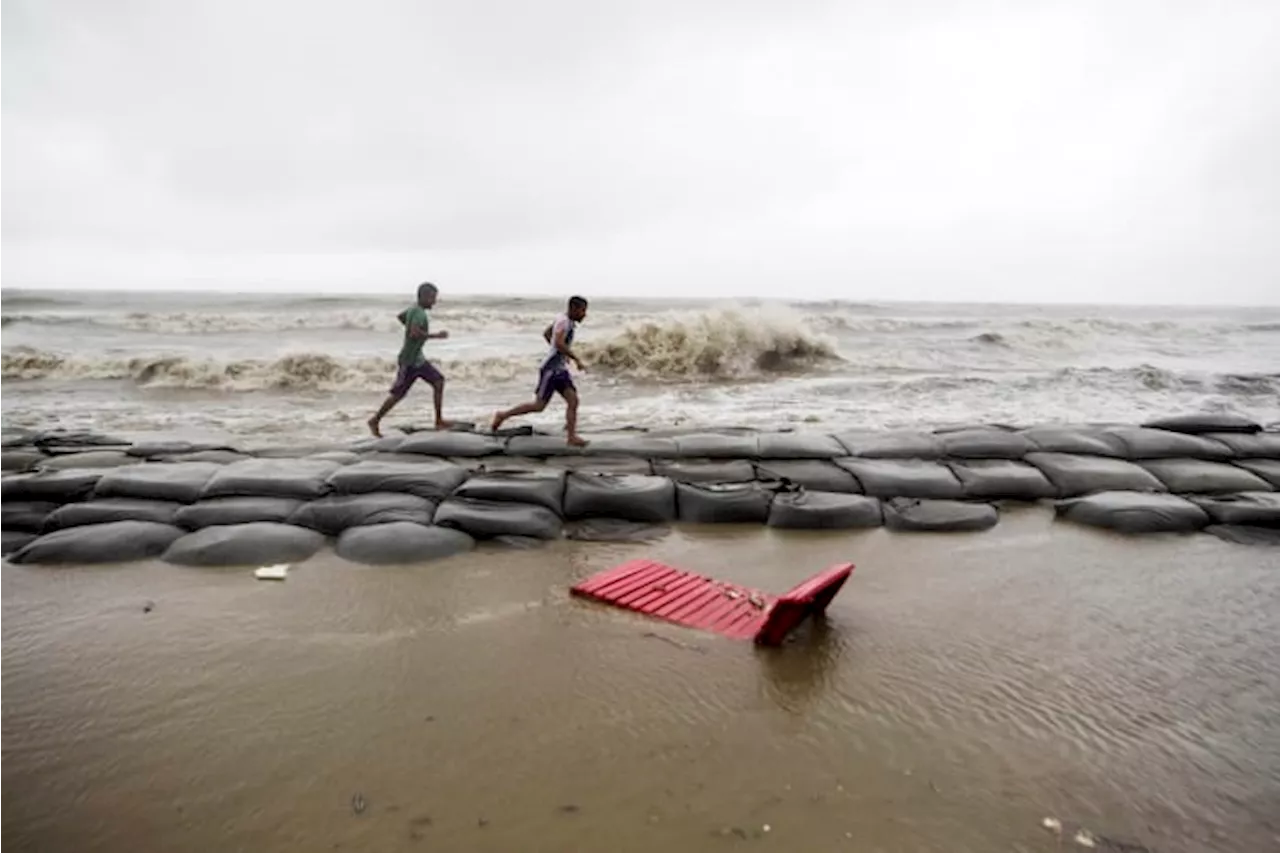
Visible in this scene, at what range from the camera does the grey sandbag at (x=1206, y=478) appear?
4855mm

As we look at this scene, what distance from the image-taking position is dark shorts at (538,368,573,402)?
602cm

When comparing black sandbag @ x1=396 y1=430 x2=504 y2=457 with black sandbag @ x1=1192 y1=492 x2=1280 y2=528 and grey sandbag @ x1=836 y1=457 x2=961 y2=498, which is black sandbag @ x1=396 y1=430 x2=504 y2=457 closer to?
grey sandbag @ x1=836 y1=457 x2=961 y2=498

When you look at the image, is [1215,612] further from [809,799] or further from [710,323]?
[710,323]

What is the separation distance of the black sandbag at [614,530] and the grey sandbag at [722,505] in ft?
0.64

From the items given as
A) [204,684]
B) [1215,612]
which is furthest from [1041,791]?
[204,684]

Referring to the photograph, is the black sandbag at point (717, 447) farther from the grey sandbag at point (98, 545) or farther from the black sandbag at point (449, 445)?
the grey sandbag at point (98, 545)

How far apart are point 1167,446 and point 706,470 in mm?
3286

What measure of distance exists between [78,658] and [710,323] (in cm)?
1189

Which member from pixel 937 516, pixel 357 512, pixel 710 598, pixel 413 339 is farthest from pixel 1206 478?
pixel 413 339

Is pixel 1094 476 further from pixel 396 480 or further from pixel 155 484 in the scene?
pixel 155 484

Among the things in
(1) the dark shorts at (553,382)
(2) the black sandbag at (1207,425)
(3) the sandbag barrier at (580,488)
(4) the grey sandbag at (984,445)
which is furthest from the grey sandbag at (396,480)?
(2) the black sandbag at (1207,425)

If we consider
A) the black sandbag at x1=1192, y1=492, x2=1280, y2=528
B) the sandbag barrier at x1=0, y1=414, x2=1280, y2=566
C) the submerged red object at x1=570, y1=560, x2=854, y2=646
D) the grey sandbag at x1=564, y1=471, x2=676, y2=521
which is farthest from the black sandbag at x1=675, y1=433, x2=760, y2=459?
the black sandbag at x1=1192, y1=492, x2=1280, y2=528

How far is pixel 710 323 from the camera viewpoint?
13.8 metres

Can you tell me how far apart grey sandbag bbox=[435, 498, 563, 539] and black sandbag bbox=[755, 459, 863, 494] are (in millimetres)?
1440
